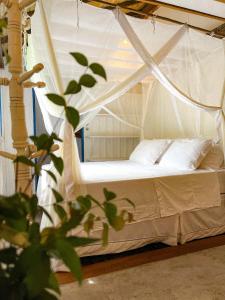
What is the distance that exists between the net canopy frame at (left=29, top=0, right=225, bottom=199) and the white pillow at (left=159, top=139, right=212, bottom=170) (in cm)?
23

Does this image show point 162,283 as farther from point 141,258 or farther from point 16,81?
point 16,81

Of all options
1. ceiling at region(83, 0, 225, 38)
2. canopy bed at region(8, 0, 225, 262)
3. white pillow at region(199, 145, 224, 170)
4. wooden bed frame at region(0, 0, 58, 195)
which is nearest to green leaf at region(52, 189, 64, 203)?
wooden bed frame at region(0, 0, 58, 195)

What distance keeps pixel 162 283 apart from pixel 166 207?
0.71 meters

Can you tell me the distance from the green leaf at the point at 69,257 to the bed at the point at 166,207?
1632 mm

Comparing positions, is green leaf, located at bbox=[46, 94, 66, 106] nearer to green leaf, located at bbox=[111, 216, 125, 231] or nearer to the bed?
green leaf, located at bbox=[111, 216, 125, 231]

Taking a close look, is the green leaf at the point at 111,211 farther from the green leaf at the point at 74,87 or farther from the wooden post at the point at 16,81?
the wooden post at the point at 16,81

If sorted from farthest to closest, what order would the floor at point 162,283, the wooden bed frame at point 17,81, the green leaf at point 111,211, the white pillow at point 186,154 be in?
the white pillow at point 186,154
the floor at point 162,283
the wooden bed frame at point 17,81
the green leaf at point 111,211

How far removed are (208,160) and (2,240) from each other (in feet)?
9.01

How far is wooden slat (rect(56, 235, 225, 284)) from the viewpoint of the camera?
6.40ft

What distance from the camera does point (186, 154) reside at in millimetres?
2916

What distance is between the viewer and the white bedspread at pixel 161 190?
7.18 ft

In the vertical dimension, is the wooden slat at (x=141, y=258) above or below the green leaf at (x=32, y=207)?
below

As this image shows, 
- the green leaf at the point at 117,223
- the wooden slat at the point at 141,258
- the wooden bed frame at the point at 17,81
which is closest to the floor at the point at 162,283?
the wooden slat at the point at 141,258

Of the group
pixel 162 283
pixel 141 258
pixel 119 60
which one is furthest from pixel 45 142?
pixel 119 60
